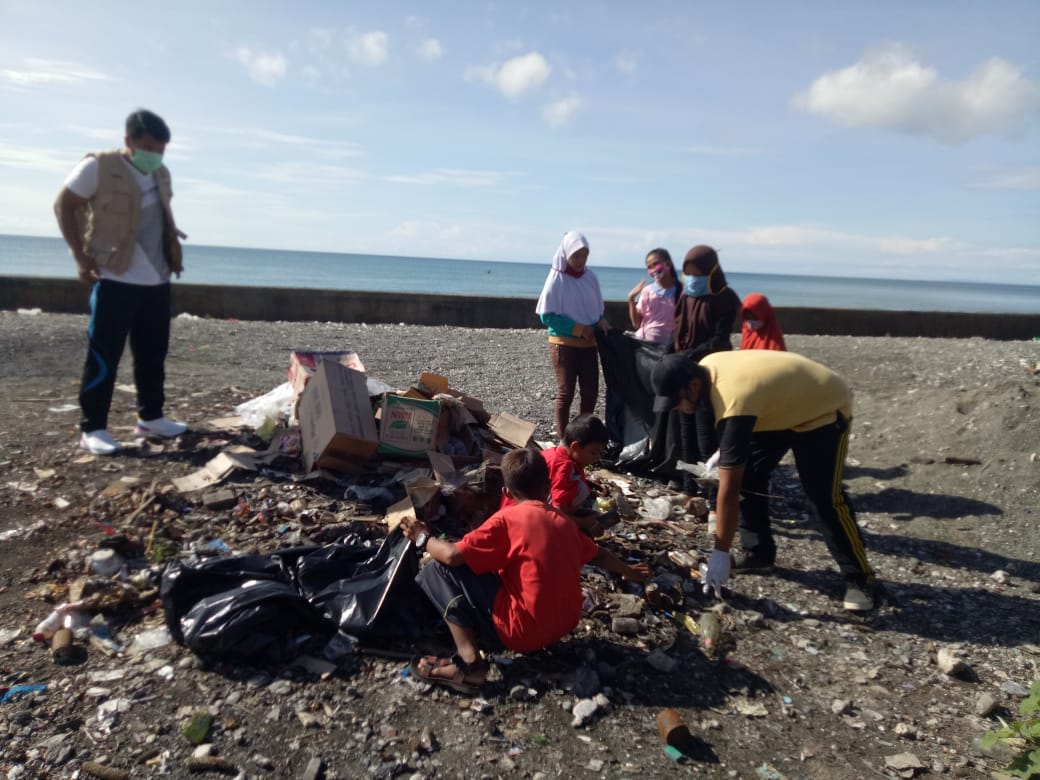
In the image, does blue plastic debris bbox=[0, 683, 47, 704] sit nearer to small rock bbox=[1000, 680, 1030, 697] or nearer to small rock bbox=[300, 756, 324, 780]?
small rock bbox=[300, 756, 324, 780]

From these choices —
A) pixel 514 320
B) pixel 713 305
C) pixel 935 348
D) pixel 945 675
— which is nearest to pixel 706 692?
pixel 945 675

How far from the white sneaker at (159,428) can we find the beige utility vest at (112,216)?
1.16 meters

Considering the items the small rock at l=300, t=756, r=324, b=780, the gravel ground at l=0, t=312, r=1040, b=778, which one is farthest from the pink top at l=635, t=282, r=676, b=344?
the small rock at l=300, t=756, r=324, b=780

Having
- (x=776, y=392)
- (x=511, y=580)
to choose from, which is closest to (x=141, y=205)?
(x=511, y=580)

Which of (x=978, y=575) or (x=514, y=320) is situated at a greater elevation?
(x=514, y=320)

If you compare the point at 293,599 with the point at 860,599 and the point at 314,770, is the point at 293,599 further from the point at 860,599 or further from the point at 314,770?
the point at 860,599

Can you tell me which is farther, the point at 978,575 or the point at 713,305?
the point at 713,305

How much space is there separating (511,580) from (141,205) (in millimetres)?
3689

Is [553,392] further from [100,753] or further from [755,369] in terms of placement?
[100,753]

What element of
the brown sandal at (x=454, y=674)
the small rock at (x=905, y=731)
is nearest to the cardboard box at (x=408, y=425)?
the brown sandal at (x=454, y=674)

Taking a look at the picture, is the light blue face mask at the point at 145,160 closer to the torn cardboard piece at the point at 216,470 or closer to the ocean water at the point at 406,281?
the torn cardboard piece at the point at 216,470

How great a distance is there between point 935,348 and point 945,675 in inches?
341

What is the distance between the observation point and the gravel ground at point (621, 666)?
2623 mm

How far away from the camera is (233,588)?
3.14 m
